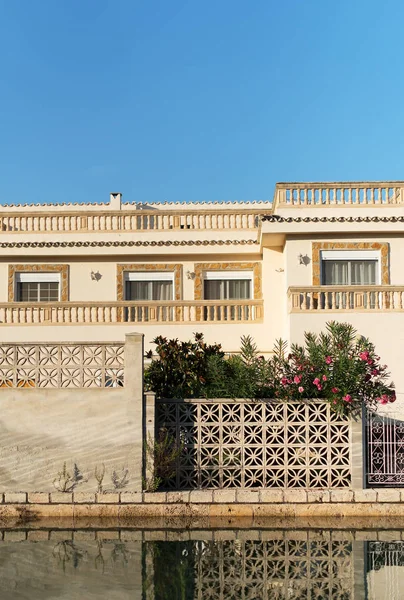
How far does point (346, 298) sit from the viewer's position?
52.8ft

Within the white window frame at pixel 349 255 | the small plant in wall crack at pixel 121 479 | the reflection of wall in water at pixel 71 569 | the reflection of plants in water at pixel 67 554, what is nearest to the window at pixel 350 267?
the white window frame at pixel 349 255

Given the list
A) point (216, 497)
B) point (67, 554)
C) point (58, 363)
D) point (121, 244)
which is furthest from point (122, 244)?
point (67, 554)

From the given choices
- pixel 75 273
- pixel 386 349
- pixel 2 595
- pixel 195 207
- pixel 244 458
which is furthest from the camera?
pixel 195 207

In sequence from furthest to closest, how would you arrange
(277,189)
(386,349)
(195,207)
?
(195,207) < (277,189) < (386,349)

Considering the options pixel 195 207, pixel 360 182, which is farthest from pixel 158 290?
pixel 360 182

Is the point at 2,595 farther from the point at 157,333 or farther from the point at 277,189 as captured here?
the point at 277,189

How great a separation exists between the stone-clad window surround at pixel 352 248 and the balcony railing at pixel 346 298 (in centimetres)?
116

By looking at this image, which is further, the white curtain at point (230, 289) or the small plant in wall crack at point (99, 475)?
the white curtain at point (230, 289)

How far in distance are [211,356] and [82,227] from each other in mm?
9321

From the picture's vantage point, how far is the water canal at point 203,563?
23.8ft

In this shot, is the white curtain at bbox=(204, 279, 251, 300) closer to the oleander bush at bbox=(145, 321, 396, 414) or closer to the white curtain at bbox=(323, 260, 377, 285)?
the white curtain at bbox=(323, 260, 377, 285)

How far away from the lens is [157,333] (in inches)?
707

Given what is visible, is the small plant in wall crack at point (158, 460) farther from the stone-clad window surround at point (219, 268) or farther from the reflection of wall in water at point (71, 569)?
the stone-clad window surround at point (219, 268)

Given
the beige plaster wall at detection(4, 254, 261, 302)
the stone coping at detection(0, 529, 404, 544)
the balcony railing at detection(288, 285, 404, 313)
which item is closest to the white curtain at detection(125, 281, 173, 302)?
the beige plaster wall at detection(4, 254, 261, 302)
